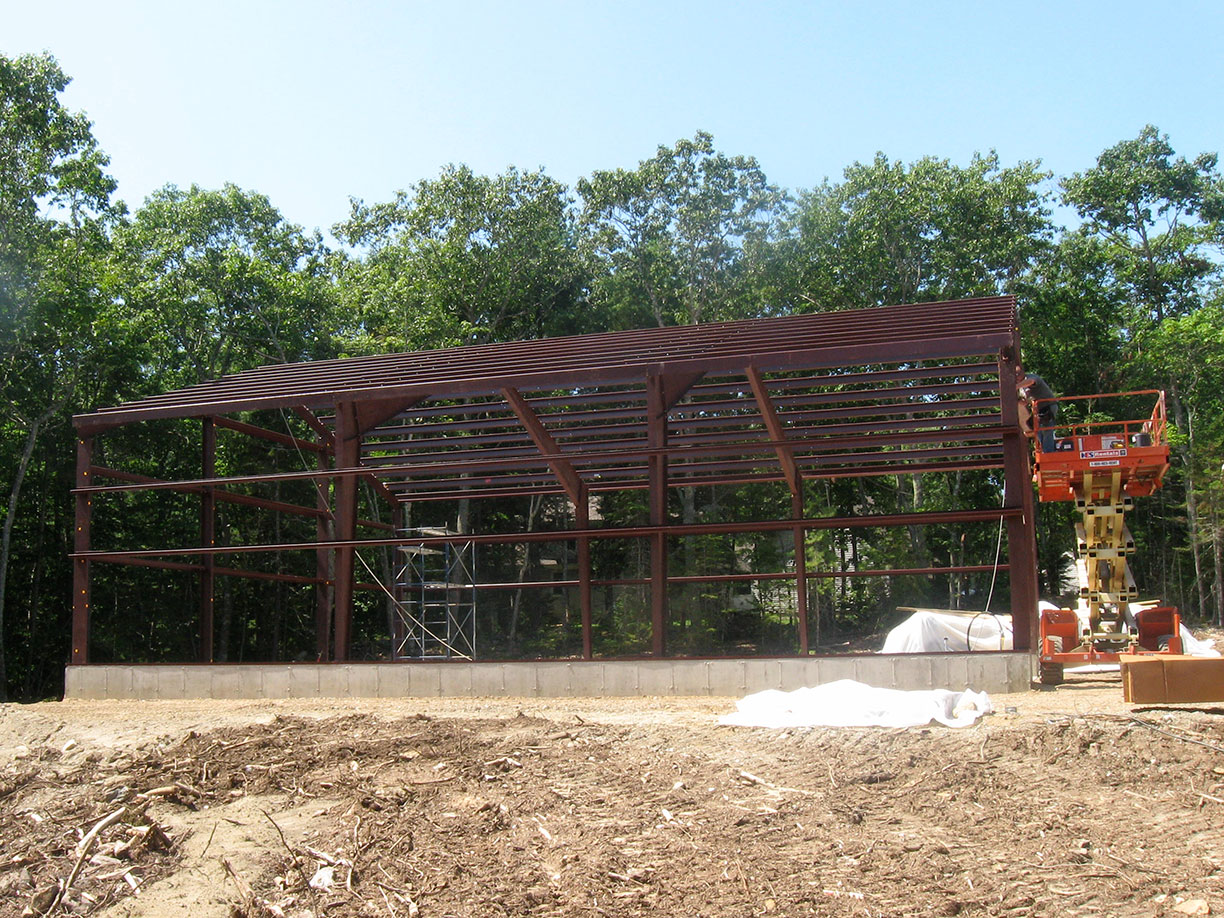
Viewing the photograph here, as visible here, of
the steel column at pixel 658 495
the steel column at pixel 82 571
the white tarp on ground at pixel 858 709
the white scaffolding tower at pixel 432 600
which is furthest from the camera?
the white scaffolding tower at pixel 432 600

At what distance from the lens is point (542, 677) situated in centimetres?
1596

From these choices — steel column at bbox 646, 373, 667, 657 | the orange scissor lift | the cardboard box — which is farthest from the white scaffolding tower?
the cardboard box

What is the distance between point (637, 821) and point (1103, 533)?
35.4 ft

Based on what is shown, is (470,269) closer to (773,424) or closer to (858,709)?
(773,424)

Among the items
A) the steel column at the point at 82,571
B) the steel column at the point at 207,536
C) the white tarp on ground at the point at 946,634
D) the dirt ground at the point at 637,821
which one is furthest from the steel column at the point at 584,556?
the steel column at the point at 82,571

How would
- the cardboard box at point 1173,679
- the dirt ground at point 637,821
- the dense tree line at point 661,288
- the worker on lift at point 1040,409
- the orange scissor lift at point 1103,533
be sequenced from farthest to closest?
the dense tree line at point 661,288, the worker on lift at point 1040,409, the orange scissor lift at point 1103,533, the cardboard box at point 1173,679, the dirt ground at point 637,821

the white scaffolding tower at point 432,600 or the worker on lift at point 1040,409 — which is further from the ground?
the worker on lift at point 1040,409

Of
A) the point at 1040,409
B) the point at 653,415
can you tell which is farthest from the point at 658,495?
the point at 1040,409

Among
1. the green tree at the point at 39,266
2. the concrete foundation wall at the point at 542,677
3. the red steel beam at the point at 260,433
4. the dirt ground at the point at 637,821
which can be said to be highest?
the green tree at the point at 39,266

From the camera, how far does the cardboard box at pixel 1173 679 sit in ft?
37.6

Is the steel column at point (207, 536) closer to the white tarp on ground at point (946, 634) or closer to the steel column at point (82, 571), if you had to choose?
the steel column at point (82, 571)

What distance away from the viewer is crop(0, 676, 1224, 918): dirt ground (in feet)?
23.4

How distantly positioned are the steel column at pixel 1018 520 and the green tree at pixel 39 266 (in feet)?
72.4

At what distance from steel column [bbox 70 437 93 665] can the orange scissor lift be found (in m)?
15.7
